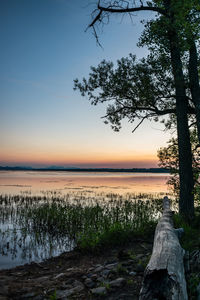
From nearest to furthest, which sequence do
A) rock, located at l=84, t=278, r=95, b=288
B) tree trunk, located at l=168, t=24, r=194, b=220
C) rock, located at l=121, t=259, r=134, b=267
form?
rock, located at l=84, t=278, r=95, b=288 → rock, located at l=121, t=259, r=134, b=267 → tree trunk, located at l=168, t=24, r=194, b=220

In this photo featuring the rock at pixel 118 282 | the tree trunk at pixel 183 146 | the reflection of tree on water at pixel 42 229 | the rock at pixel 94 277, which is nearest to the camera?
the rock at pixel 118 282

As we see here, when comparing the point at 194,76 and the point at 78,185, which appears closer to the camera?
the point at 194,76

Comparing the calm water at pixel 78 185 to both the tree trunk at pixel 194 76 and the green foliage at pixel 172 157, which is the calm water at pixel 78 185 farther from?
the tree trunk at pixel 194 76

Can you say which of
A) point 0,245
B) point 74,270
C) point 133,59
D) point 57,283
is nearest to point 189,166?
point 133,59

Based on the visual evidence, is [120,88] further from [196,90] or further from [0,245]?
[0,245]

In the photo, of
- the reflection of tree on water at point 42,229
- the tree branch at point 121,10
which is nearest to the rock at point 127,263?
the reflection of tree on water at point 42,229

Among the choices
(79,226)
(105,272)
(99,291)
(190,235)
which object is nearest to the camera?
(99,291)

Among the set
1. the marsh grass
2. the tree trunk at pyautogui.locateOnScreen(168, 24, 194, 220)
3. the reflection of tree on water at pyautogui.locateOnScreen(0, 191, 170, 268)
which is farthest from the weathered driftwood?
the tree trunk at pyautogui.locateOnScreen(168, 24, 194, 220)

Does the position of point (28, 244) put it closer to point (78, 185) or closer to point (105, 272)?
point (105, 272)

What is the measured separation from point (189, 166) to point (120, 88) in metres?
5.58

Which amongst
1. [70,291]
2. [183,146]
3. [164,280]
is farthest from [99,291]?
[183,146]

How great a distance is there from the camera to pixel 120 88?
12797 millimetres

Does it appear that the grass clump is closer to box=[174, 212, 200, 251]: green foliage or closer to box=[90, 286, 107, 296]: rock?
box=[174, 212, 200, 251]: green foliage

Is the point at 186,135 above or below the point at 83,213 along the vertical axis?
above
